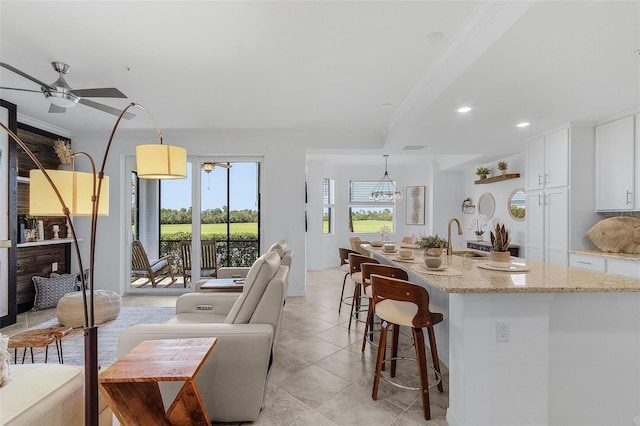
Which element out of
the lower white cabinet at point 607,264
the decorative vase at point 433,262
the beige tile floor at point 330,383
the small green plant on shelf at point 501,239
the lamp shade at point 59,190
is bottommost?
the beige tile floor at point 330,383

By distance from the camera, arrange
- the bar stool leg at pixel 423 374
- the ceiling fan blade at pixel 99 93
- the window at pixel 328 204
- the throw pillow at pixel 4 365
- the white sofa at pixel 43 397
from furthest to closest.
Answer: the window at pixel 328 204 → the ceiling fan blade at pixel 99 93 → the bar stool leg at pixel 423 374 → the throw pillow at pixel 4 365 → the white sofa at pixel 43 397

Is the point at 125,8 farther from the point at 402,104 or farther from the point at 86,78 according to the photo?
the point at 402,104

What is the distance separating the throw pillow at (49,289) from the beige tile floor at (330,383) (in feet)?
1.40

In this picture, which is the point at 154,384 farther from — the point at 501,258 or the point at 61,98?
the point at 61,98

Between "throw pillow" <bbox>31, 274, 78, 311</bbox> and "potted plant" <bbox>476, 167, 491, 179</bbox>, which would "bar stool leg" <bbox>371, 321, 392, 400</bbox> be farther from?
"potted plant" <bbox>476, 167, 491, 179</bbox>

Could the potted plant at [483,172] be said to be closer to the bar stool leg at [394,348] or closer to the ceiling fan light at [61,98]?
the bar stool leg at [394,348]

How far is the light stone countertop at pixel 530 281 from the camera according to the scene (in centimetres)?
168

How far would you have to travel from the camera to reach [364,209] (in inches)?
334

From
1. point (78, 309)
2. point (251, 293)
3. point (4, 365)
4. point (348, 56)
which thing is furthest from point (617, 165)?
point (78, 309)

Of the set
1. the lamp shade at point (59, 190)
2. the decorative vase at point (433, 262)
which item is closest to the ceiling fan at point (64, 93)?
the lamp shade at point (59, 190)

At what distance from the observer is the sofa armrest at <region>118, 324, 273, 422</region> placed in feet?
6.04

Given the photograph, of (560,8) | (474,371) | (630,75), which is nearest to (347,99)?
(560,8)

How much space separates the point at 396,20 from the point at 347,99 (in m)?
1.55

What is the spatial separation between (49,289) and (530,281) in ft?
18.6
